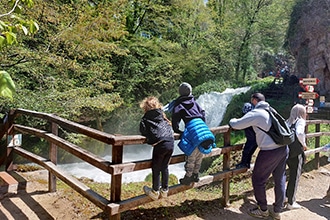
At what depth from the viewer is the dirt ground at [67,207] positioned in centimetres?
322

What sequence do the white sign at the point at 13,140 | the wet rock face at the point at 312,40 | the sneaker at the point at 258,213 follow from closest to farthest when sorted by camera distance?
the sneaker at the point at 258,213, the white sign at the point at 13,140, the wet rock face at the point at 312,40

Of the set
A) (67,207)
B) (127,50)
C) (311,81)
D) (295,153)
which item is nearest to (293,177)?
(295,153)

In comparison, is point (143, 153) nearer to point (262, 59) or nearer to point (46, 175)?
point (46, 175)

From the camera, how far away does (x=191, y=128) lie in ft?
9.73

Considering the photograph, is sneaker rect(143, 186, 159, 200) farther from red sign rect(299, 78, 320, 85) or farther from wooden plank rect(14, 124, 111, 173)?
red sign rect(299, 78, 320, 85)

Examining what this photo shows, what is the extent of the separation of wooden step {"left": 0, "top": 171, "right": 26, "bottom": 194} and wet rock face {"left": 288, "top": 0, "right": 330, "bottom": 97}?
45.7 feet

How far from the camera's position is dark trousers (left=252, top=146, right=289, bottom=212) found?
3.29 m

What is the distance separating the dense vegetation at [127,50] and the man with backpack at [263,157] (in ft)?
8.23

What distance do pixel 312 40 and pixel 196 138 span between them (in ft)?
47.5

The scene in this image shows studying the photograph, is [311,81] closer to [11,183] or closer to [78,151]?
[78,151]

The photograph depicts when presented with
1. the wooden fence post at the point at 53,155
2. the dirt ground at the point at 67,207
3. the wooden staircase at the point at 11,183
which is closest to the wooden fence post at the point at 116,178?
the dirt ground at the point at 67,207

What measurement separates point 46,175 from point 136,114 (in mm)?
11160

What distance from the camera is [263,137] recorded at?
10.7 feet

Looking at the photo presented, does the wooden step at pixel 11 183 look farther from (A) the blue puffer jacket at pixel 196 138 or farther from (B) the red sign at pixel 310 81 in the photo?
(B) the red sign at pixel 310 81
